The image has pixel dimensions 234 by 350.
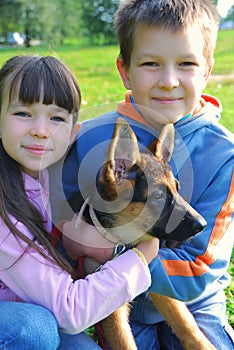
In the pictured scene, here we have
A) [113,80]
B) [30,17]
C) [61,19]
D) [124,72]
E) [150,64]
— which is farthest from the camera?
[61,19]

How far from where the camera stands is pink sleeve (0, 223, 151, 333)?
9.02ft

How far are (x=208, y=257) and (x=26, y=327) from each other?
1.05m

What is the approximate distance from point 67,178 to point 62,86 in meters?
0.62

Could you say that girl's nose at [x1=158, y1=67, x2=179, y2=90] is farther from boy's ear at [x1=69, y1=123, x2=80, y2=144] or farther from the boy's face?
boy's ear at [x1=69, y1=123, x2=80, y2=144]

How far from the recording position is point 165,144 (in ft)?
10.7

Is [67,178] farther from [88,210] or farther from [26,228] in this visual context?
[26,228]

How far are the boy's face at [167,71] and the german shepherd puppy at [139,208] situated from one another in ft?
0.77

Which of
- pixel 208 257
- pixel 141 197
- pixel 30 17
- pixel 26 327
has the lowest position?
pixel 30 17

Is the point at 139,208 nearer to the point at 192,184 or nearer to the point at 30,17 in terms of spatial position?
the point at 192,184

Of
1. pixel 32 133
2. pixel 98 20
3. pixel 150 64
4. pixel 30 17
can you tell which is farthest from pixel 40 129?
pixel 98 20

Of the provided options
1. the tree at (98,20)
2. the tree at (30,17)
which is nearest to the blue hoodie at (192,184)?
the tree at (30,17)

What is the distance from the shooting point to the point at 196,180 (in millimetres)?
3240

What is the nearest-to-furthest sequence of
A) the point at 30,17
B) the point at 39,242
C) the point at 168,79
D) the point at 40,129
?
the point at 39,242 → the point at 40,129 → the point at 168,79 → the point at 30,17

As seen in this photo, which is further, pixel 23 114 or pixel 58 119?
pixel 58 119
